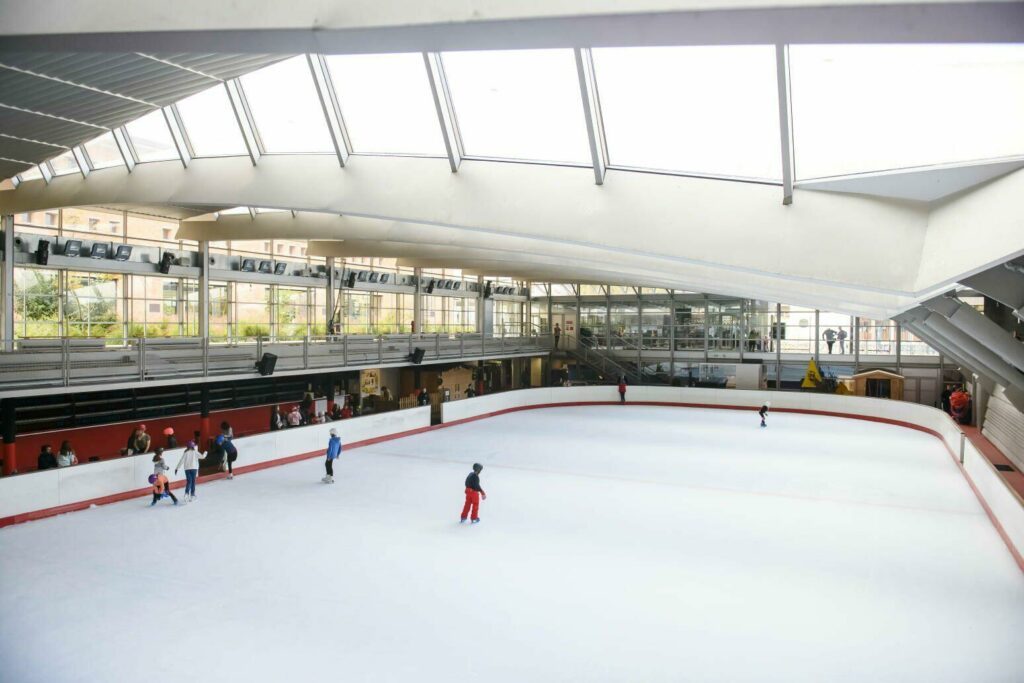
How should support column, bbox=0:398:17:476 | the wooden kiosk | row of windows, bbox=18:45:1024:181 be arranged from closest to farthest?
row of windows, bbox=18:45:1024:181 → support column, bbox=0:398:17:476 → the wooden kiosk

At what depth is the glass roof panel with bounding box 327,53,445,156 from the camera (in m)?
11.1

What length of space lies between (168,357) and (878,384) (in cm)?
3250

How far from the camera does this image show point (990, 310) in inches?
651

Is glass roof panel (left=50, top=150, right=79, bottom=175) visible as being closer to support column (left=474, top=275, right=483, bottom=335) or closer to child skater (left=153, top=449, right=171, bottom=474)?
child skater (left=153, top=449, right=171, bottom=474)

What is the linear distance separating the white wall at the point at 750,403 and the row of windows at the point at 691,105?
1131 centimetres

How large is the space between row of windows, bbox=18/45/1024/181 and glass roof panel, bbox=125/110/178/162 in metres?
3.43

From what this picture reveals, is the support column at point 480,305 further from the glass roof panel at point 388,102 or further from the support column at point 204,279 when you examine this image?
the glass roof panel at point 388,102

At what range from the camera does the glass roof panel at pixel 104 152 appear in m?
17.0

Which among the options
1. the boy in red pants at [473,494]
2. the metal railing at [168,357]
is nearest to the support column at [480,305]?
the metal railing at [168,357]

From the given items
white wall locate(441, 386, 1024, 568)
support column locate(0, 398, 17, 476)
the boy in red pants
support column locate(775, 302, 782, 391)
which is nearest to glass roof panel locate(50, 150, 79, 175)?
support column locate(0, 398, 17, 476)

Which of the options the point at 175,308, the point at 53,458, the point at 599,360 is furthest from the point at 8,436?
the point at 599,360

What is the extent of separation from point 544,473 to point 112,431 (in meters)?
12.9

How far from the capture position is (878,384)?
33188mm

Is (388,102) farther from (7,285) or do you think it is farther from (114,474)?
(7,285)
